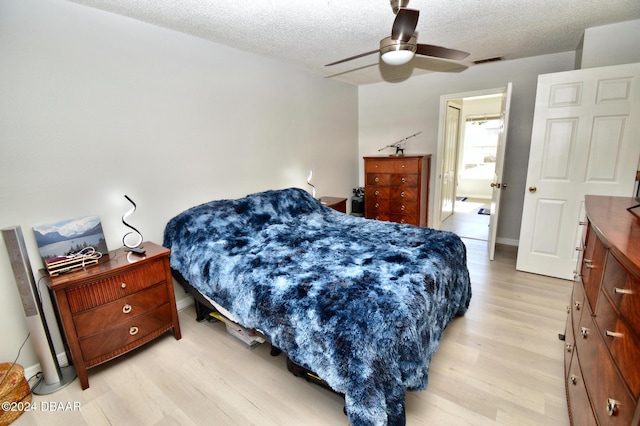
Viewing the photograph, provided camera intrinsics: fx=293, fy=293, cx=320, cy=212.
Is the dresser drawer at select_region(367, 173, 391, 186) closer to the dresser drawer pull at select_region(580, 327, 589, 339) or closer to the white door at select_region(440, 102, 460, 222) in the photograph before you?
the white door at select_region(440, 102, 460, 222)

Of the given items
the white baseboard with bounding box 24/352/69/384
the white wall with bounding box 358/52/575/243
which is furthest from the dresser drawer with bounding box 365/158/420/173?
the white baseboard with bounding box 24/352/69/384

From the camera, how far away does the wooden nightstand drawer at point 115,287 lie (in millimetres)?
1819

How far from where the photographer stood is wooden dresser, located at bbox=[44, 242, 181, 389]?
1.80m

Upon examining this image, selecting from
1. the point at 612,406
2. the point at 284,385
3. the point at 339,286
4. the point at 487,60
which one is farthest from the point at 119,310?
the point at 487,60

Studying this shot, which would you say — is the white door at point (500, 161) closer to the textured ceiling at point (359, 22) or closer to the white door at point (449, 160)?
the textured ceiling at point (359, 22)

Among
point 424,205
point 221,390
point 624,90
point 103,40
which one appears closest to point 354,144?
point 424,205

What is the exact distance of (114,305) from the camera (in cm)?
198

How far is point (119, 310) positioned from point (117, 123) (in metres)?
1.38

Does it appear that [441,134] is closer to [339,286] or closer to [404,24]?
[404,24]

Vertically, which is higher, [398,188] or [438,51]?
[438,51]

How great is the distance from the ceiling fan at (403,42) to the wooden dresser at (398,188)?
1995mm

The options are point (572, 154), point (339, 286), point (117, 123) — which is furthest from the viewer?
point (572, 154)

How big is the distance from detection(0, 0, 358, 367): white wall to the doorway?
3.22 m

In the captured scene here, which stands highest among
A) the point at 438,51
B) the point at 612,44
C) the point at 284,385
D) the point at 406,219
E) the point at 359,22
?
the point at 359,22
